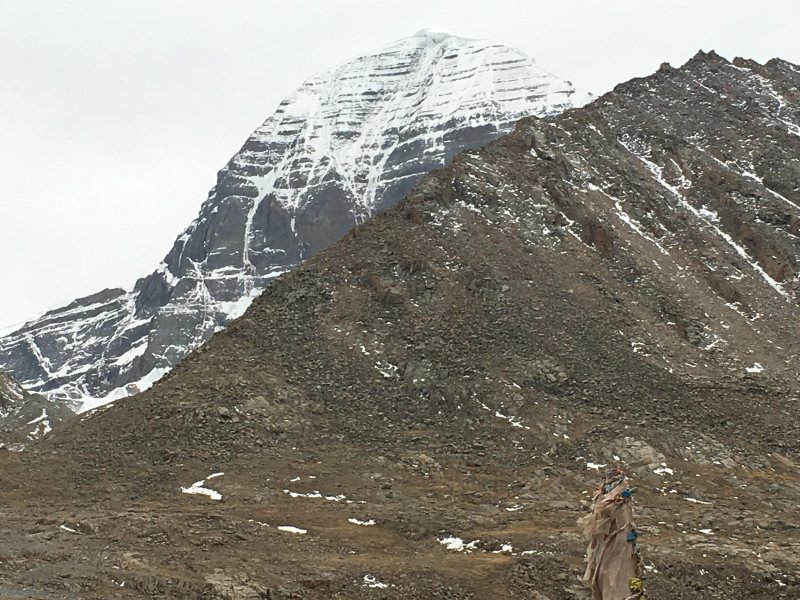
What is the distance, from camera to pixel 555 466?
3462 centimetres

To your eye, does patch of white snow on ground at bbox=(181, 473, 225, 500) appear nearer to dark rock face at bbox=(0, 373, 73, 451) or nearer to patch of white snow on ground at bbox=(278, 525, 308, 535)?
patch of white snow on ground at bbox=(278, 525, 308, 535)

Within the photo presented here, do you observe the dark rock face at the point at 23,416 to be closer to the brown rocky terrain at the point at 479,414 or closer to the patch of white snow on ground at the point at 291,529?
the brown rocky terrain at the point at 479,414

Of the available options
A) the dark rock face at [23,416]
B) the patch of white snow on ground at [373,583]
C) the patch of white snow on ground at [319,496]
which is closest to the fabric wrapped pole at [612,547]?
the patch of white snow on ground at [373,583]

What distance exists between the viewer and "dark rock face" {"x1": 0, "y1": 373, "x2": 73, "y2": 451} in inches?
3455

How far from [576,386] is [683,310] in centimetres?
1034

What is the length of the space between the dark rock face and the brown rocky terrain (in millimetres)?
52710

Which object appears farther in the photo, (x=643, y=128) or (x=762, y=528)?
(x=643, y=128)

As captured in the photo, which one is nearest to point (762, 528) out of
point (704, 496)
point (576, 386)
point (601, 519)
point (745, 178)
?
point (704, 496)

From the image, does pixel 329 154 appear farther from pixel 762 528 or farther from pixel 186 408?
pixel 762 528

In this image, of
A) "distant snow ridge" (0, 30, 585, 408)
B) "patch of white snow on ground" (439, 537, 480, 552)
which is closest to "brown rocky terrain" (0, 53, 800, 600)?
"patch of white snow on ground" (439, 537, 480, 552)

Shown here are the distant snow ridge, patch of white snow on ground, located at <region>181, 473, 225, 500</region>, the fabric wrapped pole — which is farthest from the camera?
the distant snow ridge

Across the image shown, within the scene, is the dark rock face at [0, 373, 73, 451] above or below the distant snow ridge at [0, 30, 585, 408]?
below

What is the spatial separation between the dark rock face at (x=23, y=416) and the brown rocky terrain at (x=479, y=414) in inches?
2075

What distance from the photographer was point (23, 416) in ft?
317
